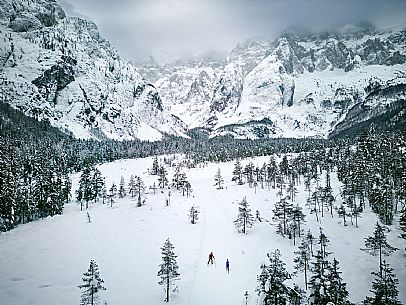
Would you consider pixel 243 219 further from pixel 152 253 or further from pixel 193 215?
pixel 152 253

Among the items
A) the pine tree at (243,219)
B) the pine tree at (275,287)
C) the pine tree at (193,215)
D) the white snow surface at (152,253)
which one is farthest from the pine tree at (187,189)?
the pine tree at (275,287)

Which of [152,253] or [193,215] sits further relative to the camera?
[193,215]

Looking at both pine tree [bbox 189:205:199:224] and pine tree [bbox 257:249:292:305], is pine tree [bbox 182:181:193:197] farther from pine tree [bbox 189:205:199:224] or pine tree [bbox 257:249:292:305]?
pine tree [bbox 257:249:292:305]

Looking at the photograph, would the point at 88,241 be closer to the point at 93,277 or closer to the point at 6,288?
the point at 6,288

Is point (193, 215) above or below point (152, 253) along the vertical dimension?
above

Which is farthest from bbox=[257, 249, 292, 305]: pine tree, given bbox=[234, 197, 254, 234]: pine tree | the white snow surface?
bbox=[234, 197, 254, 234]: pine tree

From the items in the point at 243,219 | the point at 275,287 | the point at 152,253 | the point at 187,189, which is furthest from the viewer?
the point at 187,189

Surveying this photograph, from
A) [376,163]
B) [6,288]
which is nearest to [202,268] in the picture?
[6,288]

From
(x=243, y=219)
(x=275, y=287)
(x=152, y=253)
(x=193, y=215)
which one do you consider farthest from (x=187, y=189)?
(x=275, y=287)

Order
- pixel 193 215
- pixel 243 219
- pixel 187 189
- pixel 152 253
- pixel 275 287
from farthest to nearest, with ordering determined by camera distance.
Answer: pixel 187 189 < pixel 193 215 < pixel 243 219 < pixel 152 253 < pixel 275 287
